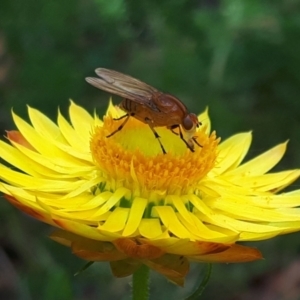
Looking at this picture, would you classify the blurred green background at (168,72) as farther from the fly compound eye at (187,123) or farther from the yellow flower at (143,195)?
the fly compound eye at (187,123)

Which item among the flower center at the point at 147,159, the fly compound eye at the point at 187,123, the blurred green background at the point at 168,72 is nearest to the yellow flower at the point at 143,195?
the flower center at the point at 147,159

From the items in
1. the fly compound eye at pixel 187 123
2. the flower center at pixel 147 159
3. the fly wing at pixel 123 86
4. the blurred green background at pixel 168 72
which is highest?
the fly wing at pixel 123 86

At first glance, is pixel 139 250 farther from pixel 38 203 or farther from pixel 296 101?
pixel 296 101

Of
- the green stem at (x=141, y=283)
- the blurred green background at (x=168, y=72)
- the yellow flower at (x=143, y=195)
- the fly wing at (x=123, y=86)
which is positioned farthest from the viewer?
the blurred green background at (x=168, y=72)

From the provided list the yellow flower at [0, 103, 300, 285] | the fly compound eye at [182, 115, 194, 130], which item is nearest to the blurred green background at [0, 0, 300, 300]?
the yellow flower at [0, 103, 300, 285]

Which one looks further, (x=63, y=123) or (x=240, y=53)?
(x=240, y=53)

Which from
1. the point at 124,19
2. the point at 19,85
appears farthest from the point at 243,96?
the point at 19,85

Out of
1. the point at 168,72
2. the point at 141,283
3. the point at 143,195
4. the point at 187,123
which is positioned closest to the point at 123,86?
the point at 187,123
